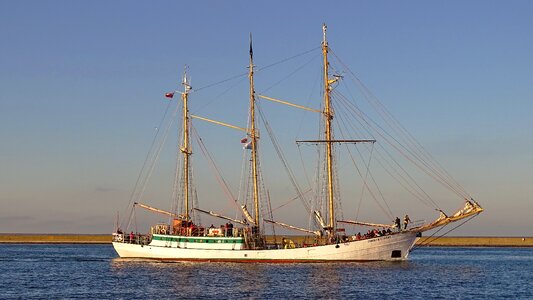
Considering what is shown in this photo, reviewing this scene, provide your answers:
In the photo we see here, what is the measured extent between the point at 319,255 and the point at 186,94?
102 ft

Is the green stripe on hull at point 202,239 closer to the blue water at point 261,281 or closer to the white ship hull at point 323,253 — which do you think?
the white ship hull at point 323,253

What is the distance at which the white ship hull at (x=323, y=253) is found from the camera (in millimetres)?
102562

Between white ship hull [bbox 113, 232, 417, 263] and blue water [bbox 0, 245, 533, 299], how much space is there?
106 centimetres

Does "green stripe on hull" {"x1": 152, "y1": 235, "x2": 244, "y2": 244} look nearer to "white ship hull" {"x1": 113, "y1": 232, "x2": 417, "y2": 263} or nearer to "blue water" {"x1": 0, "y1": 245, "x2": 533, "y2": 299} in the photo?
"white ship hull" {"x1": 113, "y1": 232, "x2": 417, "y2": 263}

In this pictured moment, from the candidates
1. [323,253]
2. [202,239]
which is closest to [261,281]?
[323,253]

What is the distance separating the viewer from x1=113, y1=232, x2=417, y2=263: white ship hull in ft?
336

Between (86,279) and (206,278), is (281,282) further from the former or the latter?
(86,279)

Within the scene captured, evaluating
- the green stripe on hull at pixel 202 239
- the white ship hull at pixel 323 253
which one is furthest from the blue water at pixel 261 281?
the green stripe on hull at pixel 202 239

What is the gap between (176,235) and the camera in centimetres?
11119

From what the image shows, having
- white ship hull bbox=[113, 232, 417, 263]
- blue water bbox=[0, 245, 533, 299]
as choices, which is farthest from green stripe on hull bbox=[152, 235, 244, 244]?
blue water bbox=[0, 245, 533, 299]

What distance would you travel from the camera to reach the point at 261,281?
81750mm

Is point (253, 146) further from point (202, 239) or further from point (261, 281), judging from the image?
point (261, 281)

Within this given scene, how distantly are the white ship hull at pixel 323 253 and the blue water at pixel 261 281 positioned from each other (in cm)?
106

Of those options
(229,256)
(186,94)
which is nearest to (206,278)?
(229,256)
